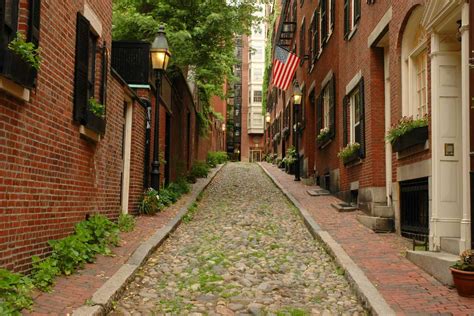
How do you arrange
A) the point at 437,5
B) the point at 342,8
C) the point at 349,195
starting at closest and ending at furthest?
the point at 437,5 → the point at 349,195 → the point at 342,8

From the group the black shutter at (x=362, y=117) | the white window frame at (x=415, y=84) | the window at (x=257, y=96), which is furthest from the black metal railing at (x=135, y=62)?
the window at (x=257, y=96)

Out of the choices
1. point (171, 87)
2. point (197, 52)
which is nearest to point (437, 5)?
point (197, 52)

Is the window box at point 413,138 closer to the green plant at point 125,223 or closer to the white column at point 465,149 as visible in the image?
the white column at point 465,149

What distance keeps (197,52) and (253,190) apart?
563cm

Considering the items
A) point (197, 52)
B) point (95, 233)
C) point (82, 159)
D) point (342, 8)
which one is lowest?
point (95, 233)

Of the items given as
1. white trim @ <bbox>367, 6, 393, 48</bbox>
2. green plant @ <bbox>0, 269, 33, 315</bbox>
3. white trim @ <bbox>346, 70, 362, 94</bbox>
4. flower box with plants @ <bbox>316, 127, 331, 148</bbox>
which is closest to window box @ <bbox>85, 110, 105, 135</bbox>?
green plant @ <bbox>0, 269, 33, 315</bbox>

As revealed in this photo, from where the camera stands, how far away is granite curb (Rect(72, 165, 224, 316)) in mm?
5081

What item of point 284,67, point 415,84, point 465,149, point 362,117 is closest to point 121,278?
point 465,149

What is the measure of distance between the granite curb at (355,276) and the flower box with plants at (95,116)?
4007 millimetres

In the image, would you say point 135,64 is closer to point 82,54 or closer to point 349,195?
point 82,54

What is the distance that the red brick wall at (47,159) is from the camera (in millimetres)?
5180

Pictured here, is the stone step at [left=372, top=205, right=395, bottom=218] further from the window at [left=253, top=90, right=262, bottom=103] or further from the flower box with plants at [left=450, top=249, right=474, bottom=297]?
the window at [left=253, top=90, right=262, bottom=103]

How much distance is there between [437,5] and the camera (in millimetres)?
7297

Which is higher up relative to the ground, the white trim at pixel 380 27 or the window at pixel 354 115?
the white trim at pixel 380 27
